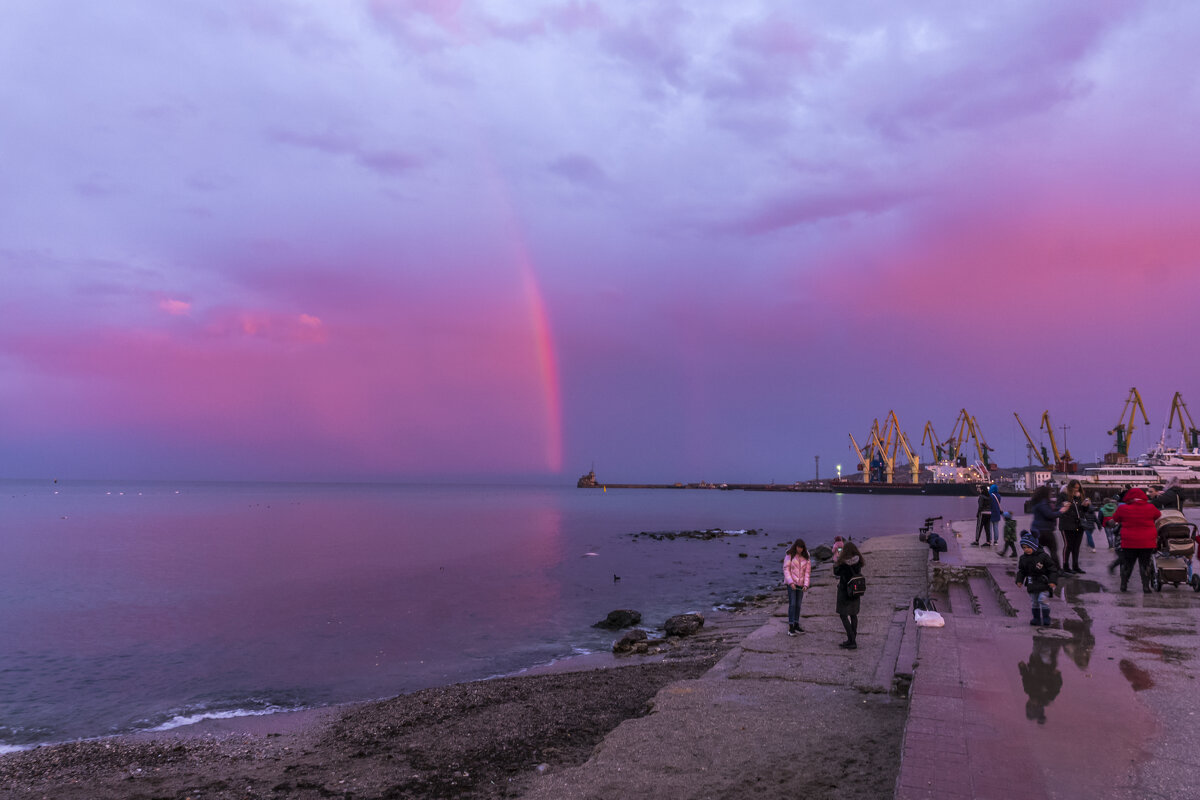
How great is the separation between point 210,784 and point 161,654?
14169 mm

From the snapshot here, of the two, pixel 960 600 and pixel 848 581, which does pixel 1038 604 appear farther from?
pixel 960 600

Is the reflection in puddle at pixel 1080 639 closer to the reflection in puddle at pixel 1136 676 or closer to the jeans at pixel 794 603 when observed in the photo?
the reflection in puddle at pixel 1136 676

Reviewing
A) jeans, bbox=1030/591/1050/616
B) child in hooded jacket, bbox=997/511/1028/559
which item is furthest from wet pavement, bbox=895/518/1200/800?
child in hooded jacket, bbox=997/511/1028/559

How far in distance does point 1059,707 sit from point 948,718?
1.26 metres

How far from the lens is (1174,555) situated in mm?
13117

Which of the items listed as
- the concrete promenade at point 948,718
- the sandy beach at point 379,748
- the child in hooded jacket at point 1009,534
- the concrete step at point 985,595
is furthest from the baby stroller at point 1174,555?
the sandy beach at point 379,748

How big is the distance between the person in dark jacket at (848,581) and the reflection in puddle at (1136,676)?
12.3 feet

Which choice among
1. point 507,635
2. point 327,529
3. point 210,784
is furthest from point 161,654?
point 327,529

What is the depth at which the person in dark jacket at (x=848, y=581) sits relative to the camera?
11297 millimetres

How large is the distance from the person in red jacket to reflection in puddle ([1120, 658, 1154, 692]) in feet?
20.1

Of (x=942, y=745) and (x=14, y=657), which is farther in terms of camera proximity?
(x=14, y=657)

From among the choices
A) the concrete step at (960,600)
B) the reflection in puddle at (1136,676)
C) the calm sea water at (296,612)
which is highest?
the reflection in puddle at (1136,676)

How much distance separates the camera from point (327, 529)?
244ft

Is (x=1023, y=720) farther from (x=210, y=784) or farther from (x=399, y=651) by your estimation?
(x=399, y=651)
